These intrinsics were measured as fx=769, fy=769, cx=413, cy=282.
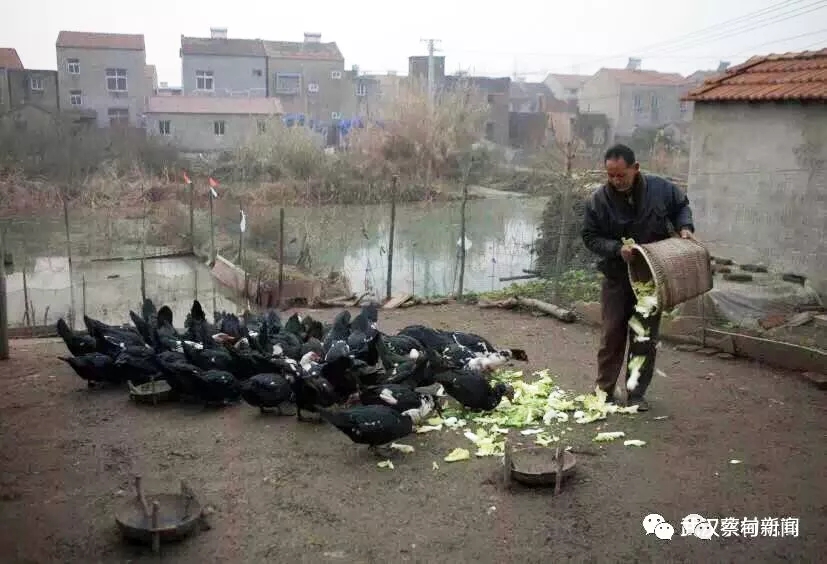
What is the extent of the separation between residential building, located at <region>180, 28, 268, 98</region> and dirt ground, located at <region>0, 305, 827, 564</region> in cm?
4470

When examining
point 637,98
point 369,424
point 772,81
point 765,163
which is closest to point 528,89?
point 637,98

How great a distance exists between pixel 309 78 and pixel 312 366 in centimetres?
4797

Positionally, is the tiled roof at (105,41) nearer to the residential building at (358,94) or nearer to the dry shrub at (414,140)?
the dry shrub at (414,140)

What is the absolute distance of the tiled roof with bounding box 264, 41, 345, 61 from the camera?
50219 millimetres

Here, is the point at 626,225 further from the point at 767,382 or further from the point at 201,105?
the point at 201,105

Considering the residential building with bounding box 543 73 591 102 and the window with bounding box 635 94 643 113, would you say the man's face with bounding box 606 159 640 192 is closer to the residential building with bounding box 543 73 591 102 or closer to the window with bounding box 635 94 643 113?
the window with bounding box 635 94 643 113

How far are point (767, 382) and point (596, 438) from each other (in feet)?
7.07

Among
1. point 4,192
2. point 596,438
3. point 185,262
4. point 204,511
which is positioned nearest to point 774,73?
point 596,438

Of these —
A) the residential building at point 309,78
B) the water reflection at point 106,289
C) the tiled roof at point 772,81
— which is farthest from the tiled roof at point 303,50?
the tiled roof at point 772,81

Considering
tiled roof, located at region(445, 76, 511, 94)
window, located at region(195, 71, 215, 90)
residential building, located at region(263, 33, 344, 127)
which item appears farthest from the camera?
tiled roof, located at region(445, 76, 511, 94)

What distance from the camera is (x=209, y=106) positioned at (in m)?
42.1

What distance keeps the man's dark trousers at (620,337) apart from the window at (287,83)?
4725cm

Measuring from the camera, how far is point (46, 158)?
93.4 ft

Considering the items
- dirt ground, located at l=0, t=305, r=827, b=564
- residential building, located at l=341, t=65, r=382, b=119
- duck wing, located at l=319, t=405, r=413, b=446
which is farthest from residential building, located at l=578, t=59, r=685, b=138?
duck wing, located at l=319, t=405, r=413, b=446
